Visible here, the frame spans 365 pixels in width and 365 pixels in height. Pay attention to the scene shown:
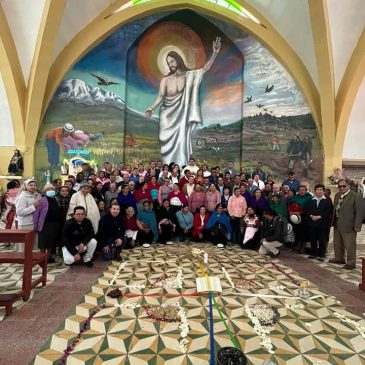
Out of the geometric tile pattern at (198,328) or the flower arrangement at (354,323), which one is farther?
the flower arrangement at (354,323)

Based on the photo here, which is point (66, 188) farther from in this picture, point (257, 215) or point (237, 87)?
point (237, 87)

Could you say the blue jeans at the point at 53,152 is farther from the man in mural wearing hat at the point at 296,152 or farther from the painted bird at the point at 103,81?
the man in mural wearing hat at the point at 296,152

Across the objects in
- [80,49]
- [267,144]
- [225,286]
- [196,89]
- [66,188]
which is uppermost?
[80,49]

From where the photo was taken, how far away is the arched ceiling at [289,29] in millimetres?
10172

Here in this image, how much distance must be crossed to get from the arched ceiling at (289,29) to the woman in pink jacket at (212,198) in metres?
7.20

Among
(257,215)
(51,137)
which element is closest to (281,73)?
(257,215)

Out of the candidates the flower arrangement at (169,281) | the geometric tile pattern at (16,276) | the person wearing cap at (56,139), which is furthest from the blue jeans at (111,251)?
the person wearing cap at (56,139)

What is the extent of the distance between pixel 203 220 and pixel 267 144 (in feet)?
23.2

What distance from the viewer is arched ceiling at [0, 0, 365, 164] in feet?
33.4

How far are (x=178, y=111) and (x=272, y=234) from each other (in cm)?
841

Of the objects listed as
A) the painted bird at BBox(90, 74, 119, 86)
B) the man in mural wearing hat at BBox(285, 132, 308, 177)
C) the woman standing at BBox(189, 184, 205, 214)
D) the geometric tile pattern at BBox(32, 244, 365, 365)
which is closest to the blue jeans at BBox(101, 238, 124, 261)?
the geometric tile pattern at BBox(32, 244, 365, 365)

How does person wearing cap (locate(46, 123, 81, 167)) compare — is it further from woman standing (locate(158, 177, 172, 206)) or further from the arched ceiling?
woman standing (locate(158, 177, 172, 206))

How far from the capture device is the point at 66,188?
20.2 feet

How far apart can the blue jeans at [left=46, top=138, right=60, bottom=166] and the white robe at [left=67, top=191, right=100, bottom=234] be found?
747cm
